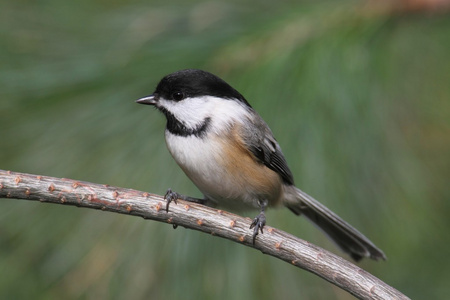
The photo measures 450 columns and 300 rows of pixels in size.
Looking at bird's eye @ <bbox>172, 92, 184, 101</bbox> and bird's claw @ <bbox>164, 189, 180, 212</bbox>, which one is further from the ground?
bird's eye @ <bbox>172, 92, 184, 101</bbox>

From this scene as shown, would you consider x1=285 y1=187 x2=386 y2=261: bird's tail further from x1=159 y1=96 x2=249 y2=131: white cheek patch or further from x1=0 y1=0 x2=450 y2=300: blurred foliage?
x1=159 y1=96 x2=249 y2=131: white cheek patch

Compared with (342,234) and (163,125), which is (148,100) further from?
(342,234)

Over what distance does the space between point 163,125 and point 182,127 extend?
6 cm

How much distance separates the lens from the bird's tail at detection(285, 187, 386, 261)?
199 centimetres

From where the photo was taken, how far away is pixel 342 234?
2053 millimetres

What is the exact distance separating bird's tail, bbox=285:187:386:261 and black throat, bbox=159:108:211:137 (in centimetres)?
39

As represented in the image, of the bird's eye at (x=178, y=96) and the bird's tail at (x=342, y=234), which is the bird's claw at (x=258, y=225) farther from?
the bird's eye at (x=178, y=96)

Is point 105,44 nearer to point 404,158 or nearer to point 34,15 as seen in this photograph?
point 34,15

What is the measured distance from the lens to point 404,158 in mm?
1969

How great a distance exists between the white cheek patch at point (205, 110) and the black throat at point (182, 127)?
0.01m

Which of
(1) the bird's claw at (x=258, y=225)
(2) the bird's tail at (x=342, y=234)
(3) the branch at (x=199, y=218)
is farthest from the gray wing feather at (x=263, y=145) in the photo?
(3) the branch at (x=199, y=218)

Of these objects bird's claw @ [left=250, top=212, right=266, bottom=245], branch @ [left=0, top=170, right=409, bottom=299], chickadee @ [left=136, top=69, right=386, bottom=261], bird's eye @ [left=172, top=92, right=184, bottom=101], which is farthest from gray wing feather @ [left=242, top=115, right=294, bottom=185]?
branch @ [left=0, top=170, right=409, bottom=299]

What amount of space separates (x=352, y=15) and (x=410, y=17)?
17 centimetres

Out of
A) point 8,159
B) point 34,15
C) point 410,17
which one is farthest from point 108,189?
point 410,17
